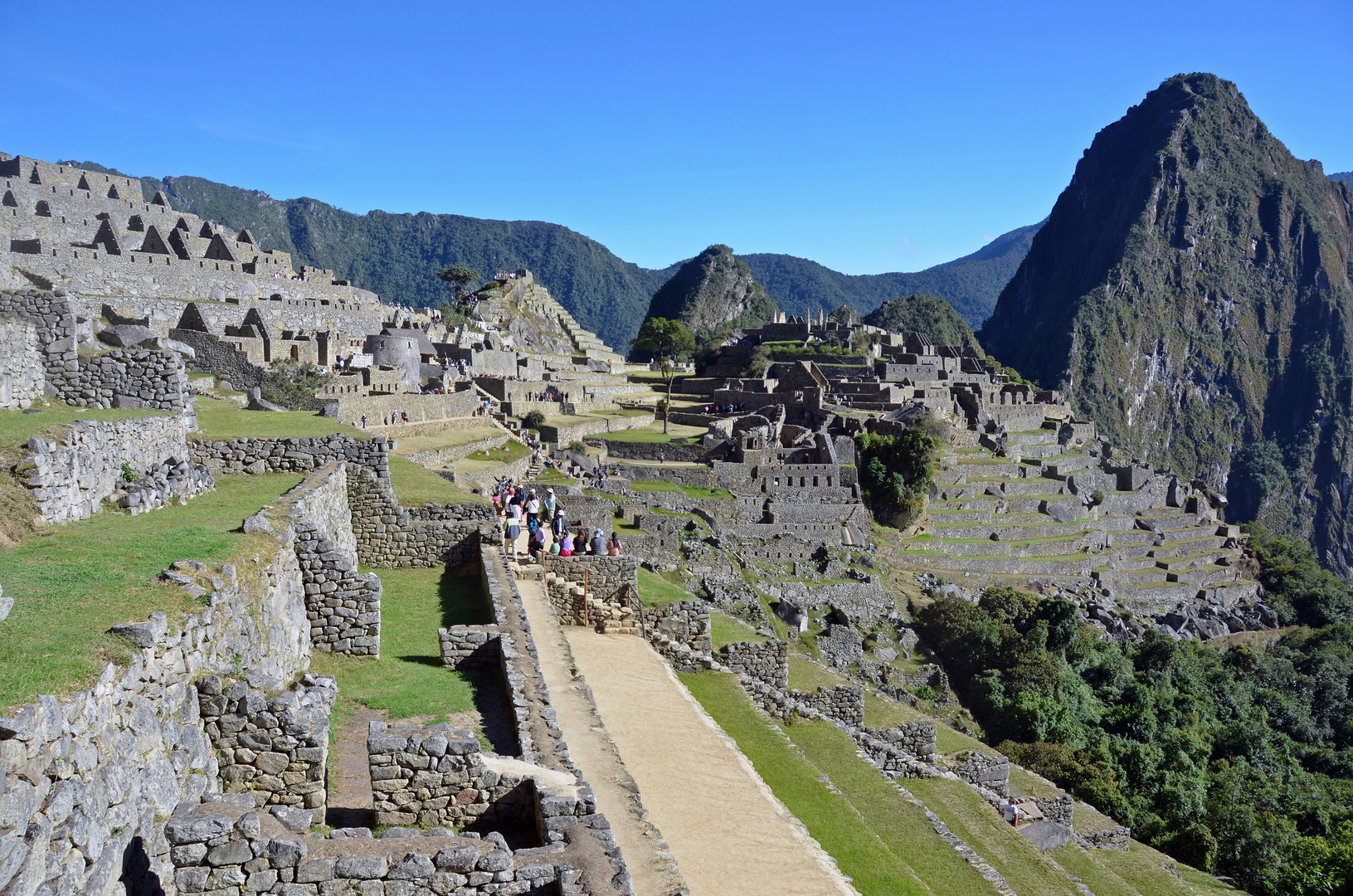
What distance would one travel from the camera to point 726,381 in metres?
64.1

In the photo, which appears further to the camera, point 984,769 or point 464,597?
point 984,769

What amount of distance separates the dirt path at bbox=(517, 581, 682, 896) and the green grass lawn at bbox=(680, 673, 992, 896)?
9.87 ft

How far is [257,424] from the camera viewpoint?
14711 millimetres

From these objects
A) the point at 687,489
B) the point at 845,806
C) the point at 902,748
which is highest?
the point at 687,489

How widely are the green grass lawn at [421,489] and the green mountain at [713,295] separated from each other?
117m

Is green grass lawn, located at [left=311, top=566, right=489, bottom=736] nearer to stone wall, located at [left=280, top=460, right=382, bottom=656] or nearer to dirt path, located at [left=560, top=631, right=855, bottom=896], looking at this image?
stone wall, located at [left=280, top=460, right=382, bottom=656]

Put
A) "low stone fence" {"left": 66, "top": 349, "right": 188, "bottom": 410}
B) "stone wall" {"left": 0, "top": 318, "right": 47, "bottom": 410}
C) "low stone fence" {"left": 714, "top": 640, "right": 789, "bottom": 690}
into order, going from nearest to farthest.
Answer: "stone wall" {"left": 0, "top": 318, "right": 47, "bottom": 410}
"low stone fence" {"left": 66, "top": 349, "right": 188, "bottom": 410}
"low stone fence" {"left": 714, "top": 640, "right": 789, "bottom": 690}

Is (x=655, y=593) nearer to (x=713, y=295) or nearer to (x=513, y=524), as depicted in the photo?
(x=513, y=524)

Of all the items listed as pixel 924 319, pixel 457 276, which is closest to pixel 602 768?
pixel 457 276

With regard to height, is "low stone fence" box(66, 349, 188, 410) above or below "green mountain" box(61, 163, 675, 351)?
below

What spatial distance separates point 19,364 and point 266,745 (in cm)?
762

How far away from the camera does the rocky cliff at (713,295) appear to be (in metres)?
138

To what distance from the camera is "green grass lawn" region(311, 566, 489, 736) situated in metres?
8.16

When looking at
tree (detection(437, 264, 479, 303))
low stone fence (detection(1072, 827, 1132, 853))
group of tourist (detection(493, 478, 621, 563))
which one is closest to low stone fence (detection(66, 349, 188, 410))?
group of tourist (detection(493, 478, 621, 563))
